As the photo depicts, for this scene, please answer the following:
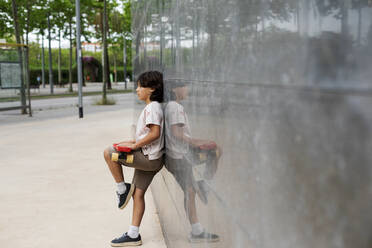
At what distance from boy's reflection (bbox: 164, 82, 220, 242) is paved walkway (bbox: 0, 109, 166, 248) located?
1.05m

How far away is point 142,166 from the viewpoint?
153 inches

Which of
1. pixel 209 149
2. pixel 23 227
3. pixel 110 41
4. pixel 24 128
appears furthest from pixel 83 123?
pixel 110 41

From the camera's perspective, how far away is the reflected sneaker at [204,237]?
2014mm

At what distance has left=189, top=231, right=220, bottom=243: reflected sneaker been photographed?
2.01 meters

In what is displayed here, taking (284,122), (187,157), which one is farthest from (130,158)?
(284,122)

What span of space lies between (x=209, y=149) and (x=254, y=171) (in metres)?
0.77

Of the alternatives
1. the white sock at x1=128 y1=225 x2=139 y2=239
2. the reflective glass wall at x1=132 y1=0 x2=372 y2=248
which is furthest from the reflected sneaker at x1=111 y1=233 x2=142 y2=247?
the reflective glass wall at x1=132 y1=0 x2=372 y2=248

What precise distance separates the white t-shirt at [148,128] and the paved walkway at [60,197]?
804 millimetres

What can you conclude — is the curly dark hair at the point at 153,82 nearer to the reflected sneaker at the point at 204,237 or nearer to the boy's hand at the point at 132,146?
the boy's hand at the point at 132,146

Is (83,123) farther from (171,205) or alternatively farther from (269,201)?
(269,201)

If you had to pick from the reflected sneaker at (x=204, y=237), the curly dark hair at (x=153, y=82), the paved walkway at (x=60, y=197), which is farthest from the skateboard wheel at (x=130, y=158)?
the reflected sneaker at (x=204, y=237)

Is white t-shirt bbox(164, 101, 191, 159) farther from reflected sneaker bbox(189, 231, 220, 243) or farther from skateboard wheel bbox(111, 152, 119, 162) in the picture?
reflected sneaker bbox(189, 231, 220, 243)

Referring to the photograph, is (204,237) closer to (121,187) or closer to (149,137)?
(149,137)

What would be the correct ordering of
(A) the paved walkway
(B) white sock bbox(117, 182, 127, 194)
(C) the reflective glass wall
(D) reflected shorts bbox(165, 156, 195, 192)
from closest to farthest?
(C) the reflective glass wall
(D) reflected shorts bbox(165, 156, 195, 192)
(B) white sock bbox(117, 182, 127, 194)
(A) the paved walkway
